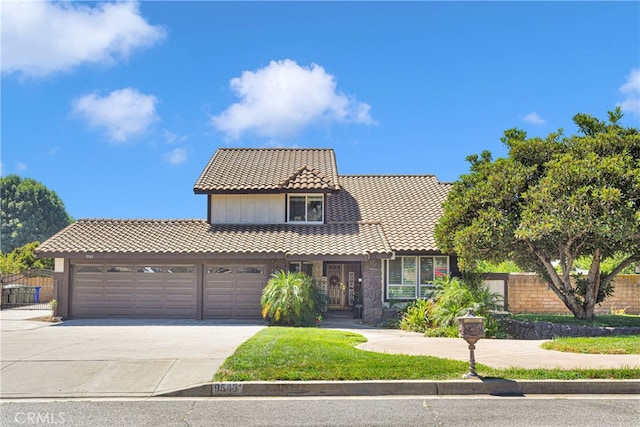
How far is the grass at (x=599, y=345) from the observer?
40.1ft

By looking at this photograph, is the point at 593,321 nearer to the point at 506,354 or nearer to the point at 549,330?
the point at 549,330

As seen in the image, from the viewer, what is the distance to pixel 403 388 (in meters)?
9.41

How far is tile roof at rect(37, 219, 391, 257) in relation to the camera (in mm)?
21016

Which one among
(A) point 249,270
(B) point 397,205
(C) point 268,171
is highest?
(C) point 268,171

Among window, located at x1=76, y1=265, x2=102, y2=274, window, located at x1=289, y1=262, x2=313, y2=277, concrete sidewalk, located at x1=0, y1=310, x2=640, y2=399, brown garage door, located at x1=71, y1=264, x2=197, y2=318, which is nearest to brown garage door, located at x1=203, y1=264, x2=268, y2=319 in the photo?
brown garage door, located at x1=71, y1=264, x2=197, y2=318

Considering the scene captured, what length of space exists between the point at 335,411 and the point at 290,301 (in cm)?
1099

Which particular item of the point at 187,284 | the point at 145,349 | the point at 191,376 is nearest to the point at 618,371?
the point at 191,376

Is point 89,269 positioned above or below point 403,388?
above

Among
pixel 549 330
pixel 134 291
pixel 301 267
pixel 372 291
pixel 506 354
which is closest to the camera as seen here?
pixel 506 354

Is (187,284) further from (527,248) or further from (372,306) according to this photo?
(527,248)

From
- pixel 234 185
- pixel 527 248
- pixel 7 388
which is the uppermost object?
pixel 234 185

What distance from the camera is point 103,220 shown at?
24.9 meters

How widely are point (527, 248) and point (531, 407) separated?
1022cm

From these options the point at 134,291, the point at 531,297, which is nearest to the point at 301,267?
the point at 134,291
